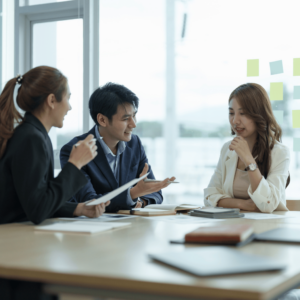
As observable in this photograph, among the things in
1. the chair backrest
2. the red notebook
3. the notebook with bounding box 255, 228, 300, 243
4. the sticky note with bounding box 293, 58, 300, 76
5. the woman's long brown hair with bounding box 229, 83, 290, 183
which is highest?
the sticky note with bounding box 293, 58, 300, 76

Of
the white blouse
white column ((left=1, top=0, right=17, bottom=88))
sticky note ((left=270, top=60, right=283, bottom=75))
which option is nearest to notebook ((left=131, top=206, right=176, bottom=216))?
the white blouse

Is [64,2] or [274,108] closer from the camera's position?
[274,108]

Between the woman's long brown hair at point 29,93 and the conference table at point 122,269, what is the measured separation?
504 millimetres

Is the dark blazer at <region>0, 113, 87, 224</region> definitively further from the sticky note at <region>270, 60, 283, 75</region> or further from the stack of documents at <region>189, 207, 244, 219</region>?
the sticky note at <region>270, 60, 283, 75</region>

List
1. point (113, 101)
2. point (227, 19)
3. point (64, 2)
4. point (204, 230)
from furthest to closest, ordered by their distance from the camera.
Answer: point (64, 2)
point (227, 19)
point (113, 101)
point (204, 230)

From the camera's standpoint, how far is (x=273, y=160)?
226 centimetres

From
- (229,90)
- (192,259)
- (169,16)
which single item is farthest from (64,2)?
(192,259)

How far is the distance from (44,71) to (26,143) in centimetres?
35

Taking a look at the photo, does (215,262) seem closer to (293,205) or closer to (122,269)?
(122,269)

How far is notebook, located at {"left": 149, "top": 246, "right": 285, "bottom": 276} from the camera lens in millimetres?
781

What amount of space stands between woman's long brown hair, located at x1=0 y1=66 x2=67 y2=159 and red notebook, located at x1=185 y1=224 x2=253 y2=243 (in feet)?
2.79

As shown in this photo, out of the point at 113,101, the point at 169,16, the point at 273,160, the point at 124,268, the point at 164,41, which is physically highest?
the point at 169,16

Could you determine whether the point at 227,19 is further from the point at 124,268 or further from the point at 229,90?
the point at 124,268

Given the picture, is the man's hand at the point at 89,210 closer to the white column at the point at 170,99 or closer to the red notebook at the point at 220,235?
the red notebook at the point at 220,235
